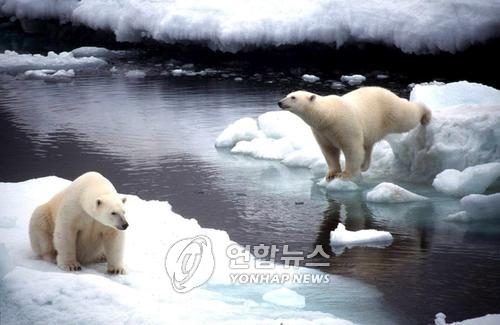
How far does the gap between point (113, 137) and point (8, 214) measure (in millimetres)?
3937

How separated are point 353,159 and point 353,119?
11.9 inches

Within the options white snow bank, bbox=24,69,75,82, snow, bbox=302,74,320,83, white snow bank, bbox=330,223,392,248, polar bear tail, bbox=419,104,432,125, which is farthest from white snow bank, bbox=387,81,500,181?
white snow bank, bbox=24,69,75,82

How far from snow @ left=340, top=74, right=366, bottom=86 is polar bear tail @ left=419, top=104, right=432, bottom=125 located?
5125 millimetres

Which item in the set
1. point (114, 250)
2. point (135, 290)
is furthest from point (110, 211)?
point (135, 290)

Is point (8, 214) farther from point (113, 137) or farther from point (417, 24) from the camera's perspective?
point (417, 24)

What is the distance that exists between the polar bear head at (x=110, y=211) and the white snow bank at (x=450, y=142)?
3.41 meters

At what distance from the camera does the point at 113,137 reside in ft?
28.8

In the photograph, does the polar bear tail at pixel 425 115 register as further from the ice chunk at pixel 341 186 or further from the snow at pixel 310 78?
the snow at pixel 310 78

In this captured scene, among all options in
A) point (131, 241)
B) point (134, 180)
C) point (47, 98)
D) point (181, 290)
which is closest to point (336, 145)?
point (134, 180)

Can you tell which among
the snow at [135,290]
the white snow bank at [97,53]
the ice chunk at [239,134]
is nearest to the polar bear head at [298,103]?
the snow at [135,290]

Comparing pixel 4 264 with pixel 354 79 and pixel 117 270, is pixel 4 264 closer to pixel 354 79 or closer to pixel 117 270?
pixel 117 270

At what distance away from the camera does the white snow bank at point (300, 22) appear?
1191 cm

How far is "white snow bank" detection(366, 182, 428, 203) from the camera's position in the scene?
6.19m

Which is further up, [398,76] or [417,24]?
[417,24]
